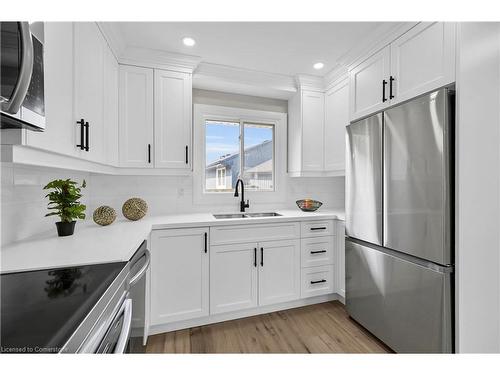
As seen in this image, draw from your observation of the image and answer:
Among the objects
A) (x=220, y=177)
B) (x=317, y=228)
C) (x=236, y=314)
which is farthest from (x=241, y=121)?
(x=236, y=314)

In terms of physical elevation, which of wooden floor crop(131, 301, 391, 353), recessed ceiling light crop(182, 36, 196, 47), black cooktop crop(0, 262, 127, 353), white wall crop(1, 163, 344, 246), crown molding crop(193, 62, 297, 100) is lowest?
wooden floor crop(131, 301, 391, 353)

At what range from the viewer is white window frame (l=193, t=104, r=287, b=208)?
266 cm

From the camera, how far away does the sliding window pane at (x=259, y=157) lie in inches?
115

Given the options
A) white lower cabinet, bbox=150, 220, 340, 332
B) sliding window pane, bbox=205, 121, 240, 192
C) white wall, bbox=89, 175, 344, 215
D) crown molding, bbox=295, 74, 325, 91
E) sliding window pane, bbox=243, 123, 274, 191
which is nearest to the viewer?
white lower cabinet, bbox=150, 220, 340, 332

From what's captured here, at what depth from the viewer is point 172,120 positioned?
87.8 inches

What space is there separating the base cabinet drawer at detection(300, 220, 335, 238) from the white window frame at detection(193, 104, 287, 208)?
71 centimetres

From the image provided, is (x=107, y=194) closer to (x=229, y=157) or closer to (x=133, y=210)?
(x=133, y=210)

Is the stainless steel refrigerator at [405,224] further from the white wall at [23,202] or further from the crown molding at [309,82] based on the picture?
the white wall at [23,202]

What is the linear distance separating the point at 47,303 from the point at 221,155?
231cm

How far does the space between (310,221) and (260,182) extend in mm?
883

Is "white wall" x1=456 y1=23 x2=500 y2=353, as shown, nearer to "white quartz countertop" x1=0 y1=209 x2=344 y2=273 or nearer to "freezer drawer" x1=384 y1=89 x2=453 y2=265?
"freezer drawer" x1=384 y1=89 x2=453 y2=265

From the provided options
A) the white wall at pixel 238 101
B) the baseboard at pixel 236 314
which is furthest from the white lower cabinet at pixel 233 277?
the white wall at pixel 238 101

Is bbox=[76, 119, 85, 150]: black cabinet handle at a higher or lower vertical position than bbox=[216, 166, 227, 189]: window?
higher

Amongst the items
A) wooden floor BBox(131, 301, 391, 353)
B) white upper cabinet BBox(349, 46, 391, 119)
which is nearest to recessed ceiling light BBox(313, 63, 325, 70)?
white upper cabinet BBox(349, 46, 391, 119)
